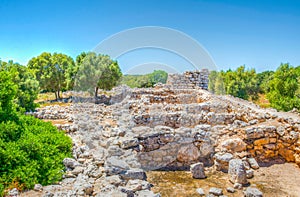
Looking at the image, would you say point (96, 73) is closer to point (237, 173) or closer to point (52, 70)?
point (52, 70)

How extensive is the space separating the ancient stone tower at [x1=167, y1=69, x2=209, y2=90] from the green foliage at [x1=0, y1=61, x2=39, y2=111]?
582 inches

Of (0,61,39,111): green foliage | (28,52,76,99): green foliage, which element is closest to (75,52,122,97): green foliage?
(28,52,76,99): green foliage

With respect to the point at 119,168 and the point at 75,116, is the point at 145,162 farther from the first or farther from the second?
the point at 75,116

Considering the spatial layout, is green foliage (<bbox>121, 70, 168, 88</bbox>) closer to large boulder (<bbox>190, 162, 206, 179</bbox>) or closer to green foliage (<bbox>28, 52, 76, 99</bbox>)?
green foliage (<bbox>28, 52, 76, 99</bbox>)

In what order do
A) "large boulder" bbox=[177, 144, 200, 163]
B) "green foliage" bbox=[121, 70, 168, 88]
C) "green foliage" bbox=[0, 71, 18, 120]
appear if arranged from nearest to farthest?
"green foliage" bbox=[0, 71, 18, 120], "large boulder" bbox=[177, 144, 200, 163], "green foliage" bbox=[121, 70, 168, 88]

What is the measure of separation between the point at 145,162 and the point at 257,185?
453cm

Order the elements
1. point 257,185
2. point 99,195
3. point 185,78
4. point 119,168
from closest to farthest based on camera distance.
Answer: point 99,195 < point 119,168 < point 257,185 < point 185,78

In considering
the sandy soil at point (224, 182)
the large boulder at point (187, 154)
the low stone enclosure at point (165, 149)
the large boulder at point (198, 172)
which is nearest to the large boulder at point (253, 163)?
the low stone enclosure at point (165, 149)

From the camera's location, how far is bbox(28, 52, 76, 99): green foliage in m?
A: 32.4

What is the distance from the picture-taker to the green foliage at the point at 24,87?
61.6 feet

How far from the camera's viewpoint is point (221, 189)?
8.86m

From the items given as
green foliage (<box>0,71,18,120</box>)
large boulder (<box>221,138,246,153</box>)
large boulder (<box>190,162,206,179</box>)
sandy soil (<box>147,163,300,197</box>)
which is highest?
green foliage (<box>0,71,18,120</box>)

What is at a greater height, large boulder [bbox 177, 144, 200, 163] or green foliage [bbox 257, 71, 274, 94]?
green foliage [bbox 257, 71, 274, 94]

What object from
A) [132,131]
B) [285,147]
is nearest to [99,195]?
[132,131]
